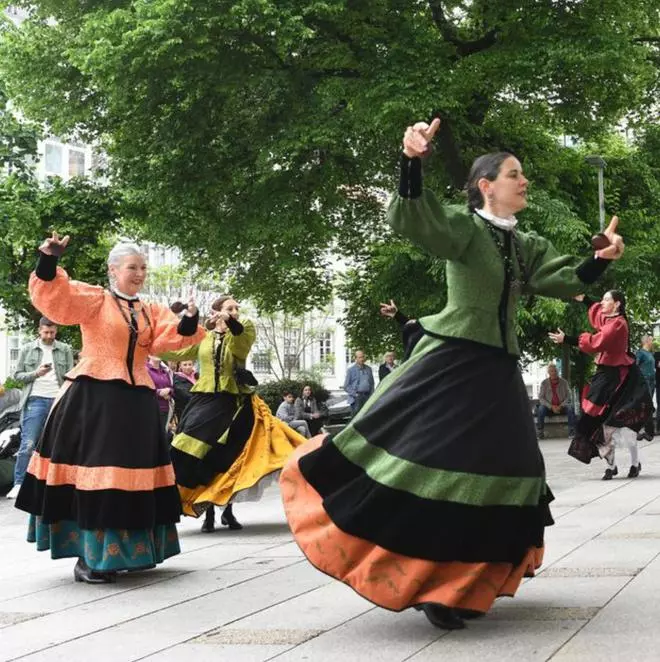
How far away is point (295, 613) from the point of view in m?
6.00

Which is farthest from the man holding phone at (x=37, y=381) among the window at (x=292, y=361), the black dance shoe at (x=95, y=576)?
the window at (x=292, y=361)

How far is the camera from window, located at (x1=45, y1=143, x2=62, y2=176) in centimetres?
6800

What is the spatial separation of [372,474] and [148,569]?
2.82 m

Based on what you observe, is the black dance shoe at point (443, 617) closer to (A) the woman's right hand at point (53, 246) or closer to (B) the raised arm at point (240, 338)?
(A) the woman's right hand at point (53, 246)

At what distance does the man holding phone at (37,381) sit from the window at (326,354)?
58.4 meters

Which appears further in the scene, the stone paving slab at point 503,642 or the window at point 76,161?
the window at point 76,161

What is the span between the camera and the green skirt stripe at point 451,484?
17.2ft

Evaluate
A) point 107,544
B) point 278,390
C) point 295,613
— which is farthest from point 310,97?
point 295,613

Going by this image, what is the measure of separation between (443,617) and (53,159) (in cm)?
6591

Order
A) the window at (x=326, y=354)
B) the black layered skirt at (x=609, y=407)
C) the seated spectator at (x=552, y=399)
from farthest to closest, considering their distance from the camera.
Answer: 1. the window at (x=326, y=354)
2. the seated spectator at (x=552, y=399)
3. the black layered skirt at (x=609, y=407)

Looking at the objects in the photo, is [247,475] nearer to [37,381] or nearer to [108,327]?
[108,327]

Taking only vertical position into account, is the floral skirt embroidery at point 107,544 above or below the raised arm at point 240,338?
below

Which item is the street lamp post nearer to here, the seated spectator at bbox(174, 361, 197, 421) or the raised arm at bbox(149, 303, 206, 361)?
the seated spectator at bbox(174, 361, 197, 421)

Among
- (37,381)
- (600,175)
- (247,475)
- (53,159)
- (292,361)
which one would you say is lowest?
(247,475)
